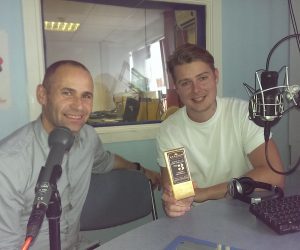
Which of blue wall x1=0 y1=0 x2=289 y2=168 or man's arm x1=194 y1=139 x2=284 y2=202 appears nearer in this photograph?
man's arm x1=194 y1=139 x2=284 y2=202

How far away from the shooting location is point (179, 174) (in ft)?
3.55

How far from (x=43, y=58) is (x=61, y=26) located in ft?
1.26

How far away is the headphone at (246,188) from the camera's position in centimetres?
130

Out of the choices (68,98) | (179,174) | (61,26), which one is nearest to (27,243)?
(179,174)

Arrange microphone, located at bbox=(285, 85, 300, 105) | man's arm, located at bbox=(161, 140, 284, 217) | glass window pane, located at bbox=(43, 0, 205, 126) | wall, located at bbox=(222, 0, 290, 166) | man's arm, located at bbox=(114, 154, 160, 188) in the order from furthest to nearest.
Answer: wall, located at bbox=(222, 0, 290, 166) < glass window pane, located at bbox=(43, 0, 205, 126) < man's arm, located at bbox=(114, 154, 160, 188) < man's arm, located at bbox=(161, 140, 284, 217) < microphone, located at bbox=(285, 85, 300, 105)

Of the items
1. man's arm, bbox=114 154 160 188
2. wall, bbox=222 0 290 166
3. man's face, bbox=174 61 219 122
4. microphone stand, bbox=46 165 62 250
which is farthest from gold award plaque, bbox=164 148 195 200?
wall, bbox=222 0 290 166

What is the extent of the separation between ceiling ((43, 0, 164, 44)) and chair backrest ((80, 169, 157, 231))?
1127 mm

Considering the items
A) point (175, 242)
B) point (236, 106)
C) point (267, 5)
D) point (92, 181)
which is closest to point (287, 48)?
point (267, 5)

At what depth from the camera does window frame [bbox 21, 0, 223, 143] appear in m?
2.05

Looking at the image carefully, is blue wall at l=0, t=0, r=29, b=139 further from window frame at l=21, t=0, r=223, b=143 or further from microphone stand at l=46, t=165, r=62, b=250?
microphone stand at l=46, t=165, r=62, b=250

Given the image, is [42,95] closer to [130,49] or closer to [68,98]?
[68,98]

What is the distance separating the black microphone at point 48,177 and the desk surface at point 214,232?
1.18ft

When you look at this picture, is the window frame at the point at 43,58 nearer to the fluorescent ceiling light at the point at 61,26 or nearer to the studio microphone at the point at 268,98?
the fluorescent ceiling light at the point at 61,26

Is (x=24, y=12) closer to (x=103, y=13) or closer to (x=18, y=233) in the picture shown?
(x=103, y=13)
